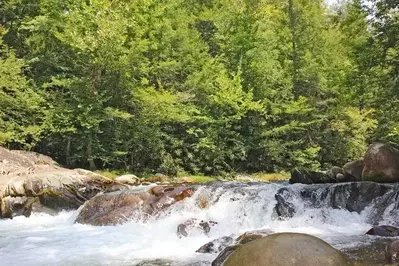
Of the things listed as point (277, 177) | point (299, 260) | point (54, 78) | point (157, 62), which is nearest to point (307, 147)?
point (277, 177)

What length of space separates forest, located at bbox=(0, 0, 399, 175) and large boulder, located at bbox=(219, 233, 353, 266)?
47.9ft

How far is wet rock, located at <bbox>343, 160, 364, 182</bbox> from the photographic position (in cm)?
1348

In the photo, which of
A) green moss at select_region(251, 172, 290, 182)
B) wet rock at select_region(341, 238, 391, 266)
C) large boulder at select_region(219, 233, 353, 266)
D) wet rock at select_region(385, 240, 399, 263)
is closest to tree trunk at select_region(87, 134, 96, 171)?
green moss at select_region(251, 172, 290, 182)

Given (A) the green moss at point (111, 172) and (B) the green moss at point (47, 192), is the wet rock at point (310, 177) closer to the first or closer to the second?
(B) the green moss at point (47, 192)

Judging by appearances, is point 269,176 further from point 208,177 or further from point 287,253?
point 287,253

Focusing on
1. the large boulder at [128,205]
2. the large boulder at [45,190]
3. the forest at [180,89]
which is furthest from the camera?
the forest at [180,89]

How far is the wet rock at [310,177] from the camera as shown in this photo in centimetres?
1445

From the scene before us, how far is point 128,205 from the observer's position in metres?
13.4

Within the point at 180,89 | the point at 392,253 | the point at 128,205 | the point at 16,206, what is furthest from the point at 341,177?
the point at 180,89

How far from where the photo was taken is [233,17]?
29.5 meters

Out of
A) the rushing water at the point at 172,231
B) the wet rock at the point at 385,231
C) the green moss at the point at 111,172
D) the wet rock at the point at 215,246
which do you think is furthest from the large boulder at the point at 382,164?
the green moss at the point at 111,172

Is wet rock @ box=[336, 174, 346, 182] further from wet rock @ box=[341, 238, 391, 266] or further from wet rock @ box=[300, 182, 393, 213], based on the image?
wet rock @ box=[341, 238, 391, 266]

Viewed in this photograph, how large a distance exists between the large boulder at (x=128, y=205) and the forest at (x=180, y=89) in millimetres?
8617

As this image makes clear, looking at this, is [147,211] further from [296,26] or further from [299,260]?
[296,26]
